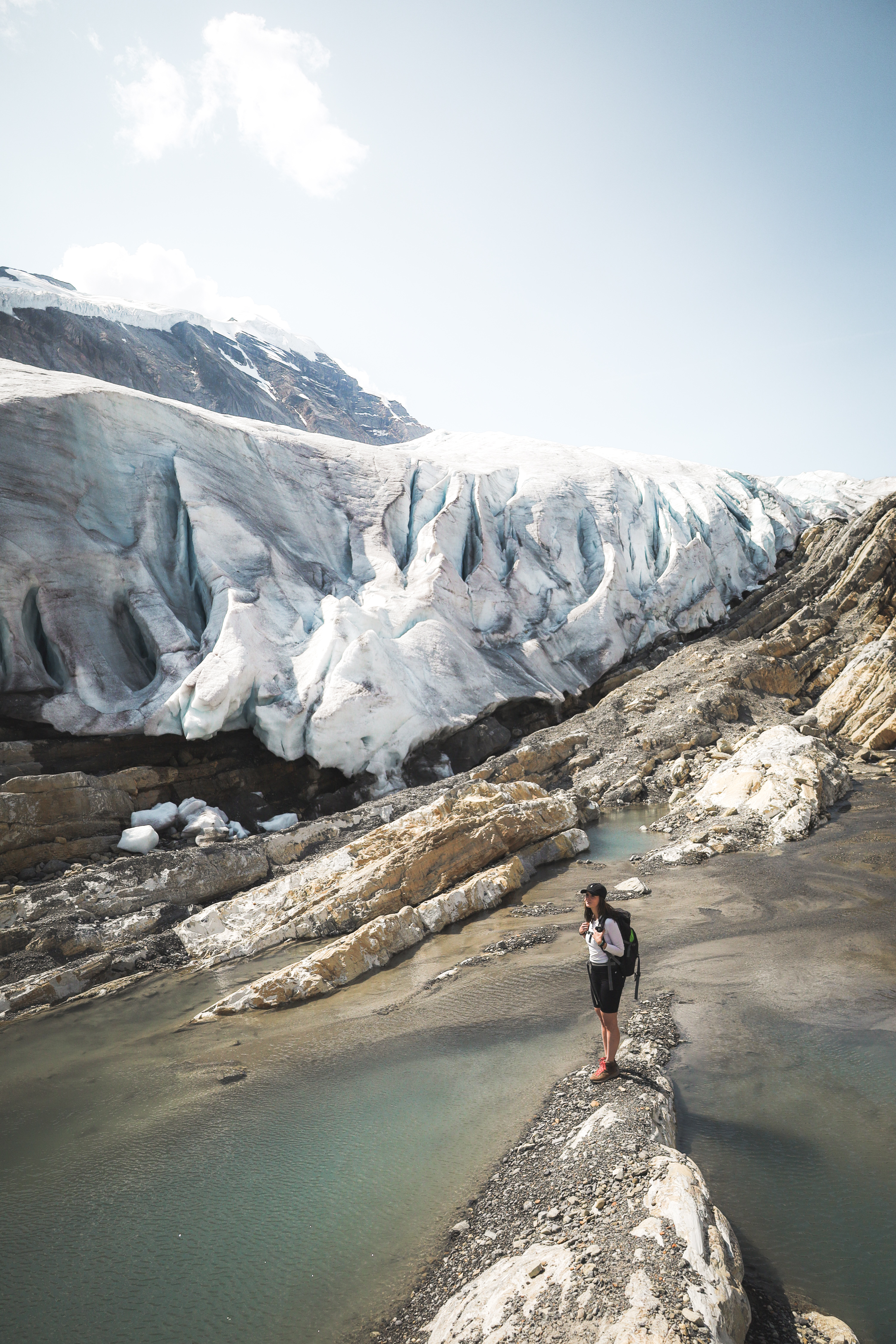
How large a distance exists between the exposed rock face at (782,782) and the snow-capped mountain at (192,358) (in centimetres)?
2622

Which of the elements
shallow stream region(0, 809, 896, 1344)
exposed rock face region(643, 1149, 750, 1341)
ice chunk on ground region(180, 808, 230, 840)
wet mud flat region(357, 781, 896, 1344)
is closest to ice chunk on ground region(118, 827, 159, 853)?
ice chunk on ground region(180, 808, 230, 840)

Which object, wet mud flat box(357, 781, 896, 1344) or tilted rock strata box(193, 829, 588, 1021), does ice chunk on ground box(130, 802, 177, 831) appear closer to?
tilted rock strata box(193, 829, 588, 1021)

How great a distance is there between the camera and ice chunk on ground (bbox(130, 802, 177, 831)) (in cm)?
1272

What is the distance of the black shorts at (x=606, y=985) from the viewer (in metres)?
4.56

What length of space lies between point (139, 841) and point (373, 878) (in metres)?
5.10

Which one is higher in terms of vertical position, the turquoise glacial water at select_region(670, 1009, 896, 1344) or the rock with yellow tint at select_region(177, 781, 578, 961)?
the turquoise glacial water at select_region(670, 1009, 896, 1344)

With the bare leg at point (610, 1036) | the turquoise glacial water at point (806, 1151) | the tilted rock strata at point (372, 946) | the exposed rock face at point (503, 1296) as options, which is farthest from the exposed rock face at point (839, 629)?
the exposed rock face at point (503, 1296)

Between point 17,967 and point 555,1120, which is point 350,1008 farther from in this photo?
point 17,967

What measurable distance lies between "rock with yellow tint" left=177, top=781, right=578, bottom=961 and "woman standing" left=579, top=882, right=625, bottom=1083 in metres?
5.38

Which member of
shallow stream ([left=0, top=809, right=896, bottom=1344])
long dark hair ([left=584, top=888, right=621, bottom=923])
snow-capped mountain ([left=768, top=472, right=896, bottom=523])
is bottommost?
shallow stream ([left=0, top=809, right=896, bottom=1344])

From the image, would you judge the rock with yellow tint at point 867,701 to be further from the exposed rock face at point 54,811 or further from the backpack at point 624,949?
the exposed rock face at point 54,811

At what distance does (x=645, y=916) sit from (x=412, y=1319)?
5.71 metres

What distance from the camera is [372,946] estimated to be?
8383mm

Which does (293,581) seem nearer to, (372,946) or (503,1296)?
(372,946)
